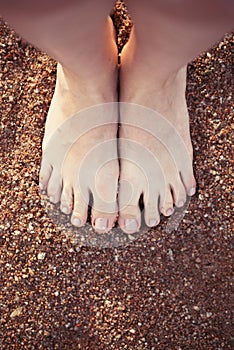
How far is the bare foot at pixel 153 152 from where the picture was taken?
4.29 ft

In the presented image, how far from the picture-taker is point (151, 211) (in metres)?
1.35

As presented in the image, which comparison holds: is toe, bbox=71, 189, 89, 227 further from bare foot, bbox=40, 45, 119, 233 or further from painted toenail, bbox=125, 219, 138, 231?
painted toenail, bbox=125, 219, 138, 231

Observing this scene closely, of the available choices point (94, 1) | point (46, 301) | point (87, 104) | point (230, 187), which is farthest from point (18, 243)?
point (94, 1)

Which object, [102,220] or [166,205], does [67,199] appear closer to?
[102,220]

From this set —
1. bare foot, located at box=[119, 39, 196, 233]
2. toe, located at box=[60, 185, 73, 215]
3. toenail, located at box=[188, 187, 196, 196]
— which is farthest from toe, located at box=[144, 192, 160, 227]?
toe, located at box=[60, 185, 73, 215]

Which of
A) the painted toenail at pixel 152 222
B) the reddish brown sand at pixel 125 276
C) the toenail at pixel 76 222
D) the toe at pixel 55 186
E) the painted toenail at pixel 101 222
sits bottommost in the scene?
the reddish brown sand at pixel 125 276

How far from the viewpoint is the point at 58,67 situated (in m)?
1.41

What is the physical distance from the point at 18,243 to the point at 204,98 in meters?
0.69

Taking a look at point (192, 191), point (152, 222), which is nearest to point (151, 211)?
point (152, 222)

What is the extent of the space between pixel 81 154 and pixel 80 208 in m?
0.15

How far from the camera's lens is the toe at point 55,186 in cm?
138

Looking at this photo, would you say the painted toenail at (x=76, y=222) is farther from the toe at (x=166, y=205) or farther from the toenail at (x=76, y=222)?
the toe at (x=166, y=205)

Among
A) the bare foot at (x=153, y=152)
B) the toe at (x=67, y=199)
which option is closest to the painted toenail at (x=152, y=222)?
the bare foot at (x=153, y=152)

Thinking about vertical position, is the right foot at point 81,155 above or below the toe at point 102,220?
above
